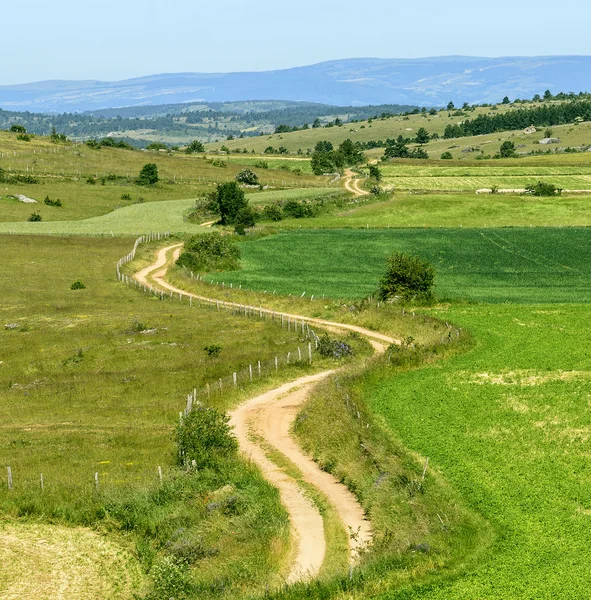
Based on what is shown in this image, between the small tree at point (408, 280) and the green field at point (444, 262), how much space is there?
358 cm

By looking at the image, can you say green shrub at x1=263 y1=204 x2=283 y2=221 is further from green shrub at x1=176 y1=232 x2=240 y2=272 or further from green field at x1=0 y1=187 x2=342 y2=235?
Result: green shrub at x1=176 y1=232 x2=240 y2=272

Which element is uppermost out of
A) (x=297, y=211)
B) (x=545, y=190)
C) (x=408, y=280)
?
(x=545, y=190)

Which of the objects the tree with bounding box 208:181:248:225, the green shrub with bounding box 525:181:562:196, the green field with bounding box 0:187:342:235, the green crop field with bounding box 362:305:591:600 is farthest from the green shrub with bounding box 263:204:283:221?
the green crop field with bounding box 362:305:591:600

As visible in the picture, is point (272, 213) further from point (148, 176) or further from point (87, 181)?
point (87, 181)

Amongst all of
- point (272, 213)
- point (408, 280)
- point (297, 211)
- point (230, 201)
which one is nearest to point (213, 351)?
point (408, 280)

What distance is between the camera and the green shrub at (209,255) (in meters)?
98.3

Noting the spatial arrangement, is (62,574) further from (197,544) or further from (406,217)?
(406,217)

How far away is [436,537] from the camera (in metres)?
30.2

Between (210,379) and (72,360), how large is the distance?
10849mm

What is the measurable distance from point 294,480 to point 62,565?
10806 millimetres

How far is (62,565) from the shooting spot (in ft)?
103

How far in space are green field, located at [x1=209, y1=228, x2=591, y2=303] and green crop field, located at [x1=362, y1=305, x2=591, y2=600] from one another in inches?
711

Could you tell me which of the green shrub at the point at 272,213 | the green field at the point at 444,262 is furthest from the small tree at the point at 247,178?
the green field at the point at 444,262

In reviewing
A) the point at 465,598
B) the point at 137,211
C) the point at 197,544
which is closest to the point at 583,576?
the point at 465,598
